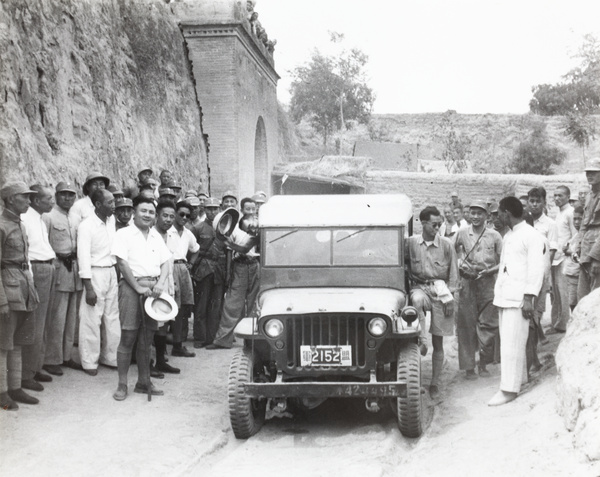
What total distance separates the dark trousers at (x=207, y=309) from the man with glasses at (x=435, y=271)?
340 cm

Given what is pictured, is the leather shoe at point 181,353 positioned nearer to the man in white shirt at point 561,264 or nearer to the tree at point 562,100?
the man in white shirt at point 561,264

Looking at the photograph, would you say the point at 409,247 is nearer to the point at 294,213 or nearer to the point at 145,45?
the point at 294,213

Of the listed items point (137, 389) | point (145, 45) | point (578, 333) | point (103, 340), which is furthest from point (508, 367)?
point (145, 45)

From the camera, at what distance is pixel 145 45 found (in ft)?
46.8

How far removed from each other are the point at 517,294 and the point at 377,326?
1.54 metres

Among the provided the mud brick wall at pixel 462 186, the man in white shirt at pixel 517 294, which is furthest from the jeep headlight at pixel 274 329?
the mud brick wall at pixel 462 186

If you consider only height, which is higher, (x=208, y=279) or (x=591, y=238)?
(x=591, y=238)

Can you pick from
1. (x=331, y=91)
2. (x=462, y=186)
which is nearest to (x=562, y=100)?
(x=331, y=91)

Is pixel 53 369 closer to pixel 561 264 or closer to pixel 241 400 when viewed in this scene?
pixel 241 400

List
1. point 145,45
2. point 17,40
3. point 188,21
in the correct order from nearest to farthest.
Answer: point 17,40, point 145,45, point 188,21

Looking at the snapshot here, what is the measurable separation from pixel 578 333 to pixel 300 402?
251 cm

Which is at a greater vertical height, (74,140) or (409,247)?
(74,140)

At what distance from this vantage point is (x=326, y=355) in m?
5.59

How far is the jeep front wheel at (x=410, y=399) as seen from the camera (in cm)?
542
